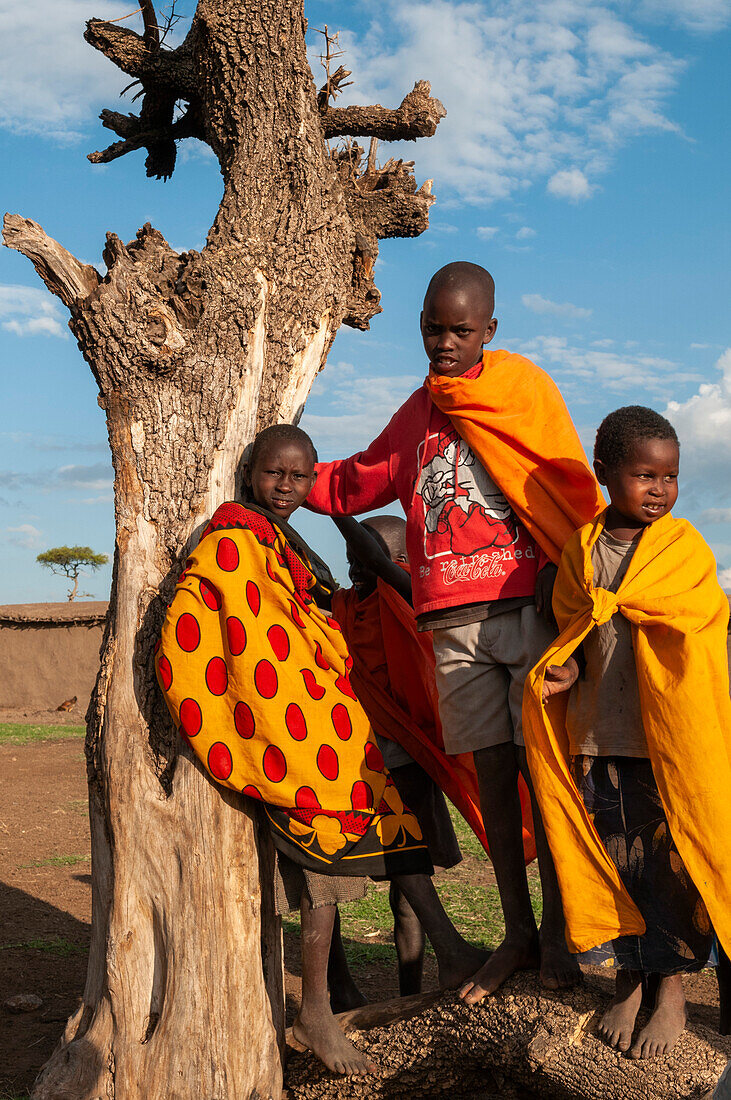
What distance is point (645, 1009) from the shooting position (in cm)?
277

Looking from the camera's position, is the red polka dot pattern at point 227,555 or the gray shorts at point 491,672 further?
the red polka dot pattern at point 227,555

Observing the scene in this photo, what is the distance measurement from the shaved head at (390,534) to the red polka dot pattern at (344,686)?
727 millimetres

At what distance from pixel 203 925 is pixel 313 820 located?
0.54 metres

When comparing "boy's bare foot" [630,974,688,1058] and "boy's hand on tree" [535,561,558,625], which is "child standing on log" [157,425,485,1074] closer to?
"boy's bare foot" [630,974,688,1058]

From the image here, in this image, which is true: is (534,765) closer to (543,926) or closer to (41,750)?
(543,926)

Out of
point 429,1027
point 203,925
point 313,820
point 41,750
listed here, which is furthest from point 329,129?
point 41,750

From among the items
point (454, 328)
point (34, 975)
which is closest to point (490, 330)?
point (454, 328)

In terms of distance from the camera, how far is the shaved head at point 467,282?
294cm

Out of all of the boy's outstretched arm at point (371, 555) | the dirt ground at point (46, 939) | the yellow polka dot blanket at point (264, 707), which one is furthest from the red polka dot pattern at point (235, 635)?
the dirt ground at point (46, 939)

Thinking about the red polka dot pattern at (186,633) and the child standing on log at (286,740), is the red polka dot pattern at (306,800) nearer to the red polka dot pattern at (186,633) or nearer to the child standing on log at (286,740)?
the child standing on log at (286,740)

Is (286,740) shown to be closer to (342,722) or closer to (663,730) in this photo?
(342,722)

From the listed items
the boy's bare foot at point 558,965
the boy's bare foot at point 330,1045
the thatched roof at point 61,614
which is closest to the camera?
the boy's bare foot at point 558,965

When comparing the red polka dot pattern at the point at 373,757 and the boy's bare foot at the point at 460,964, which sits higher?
the red polka dot pattern at the point at 373,757

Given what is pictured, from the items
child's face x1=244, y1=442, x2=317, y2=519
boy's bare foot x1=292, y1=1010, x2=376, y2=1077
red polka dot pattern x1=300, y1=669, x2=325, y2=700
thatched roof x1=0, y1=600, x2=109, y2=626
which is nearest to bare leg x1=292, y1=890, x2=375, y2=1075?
→ boy's bare foot x1=292, y1=1010, x2=376, y2=1077
